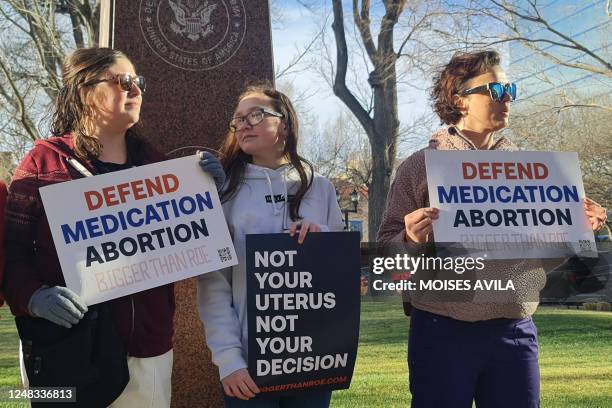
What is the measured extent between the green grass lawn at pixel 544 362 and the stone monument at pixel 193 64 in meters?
2.94

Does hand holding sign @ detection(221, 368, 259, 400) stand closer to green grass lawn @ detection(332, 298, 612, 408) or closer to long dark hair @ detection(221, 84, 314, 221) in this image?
long dark hair @ detection(221, 84, 314, 221)

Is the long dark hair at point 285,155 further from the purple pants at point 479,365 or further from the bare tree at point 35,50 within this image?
the bare tree at point 35,50

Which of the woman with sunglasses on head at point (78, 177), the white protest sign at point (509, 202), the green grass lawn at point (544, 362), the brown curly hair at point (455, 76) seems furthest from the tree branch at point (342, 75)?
the woman with sunglasses on head at point (78, 177)

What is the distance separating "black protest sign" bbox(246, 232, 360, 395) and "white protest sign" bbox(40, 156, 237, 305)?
18 cm

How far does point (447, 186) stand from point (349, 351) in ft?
2.70

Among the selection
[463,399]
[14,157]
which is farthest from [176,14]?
[14,157]

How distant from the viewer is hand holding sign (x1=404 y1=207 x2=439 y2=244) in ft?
9.06

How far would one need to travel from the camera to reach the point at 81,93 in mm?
2799

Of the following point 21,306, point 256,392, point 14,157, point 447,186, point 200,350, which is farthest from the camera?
point 14,157

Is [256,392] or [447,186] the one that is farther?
[447,186]

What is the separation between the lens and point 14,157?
662 inches

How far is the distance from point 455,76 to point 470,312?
1054mm

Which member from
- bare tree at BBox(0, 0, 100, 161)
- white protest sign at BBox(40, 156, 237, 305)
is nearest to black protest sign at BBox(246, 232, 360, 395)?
white protest sign at BBox(40, 156, 237, 305)

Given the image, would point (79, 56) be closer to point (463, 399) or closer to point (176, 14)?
point (176, 14)
